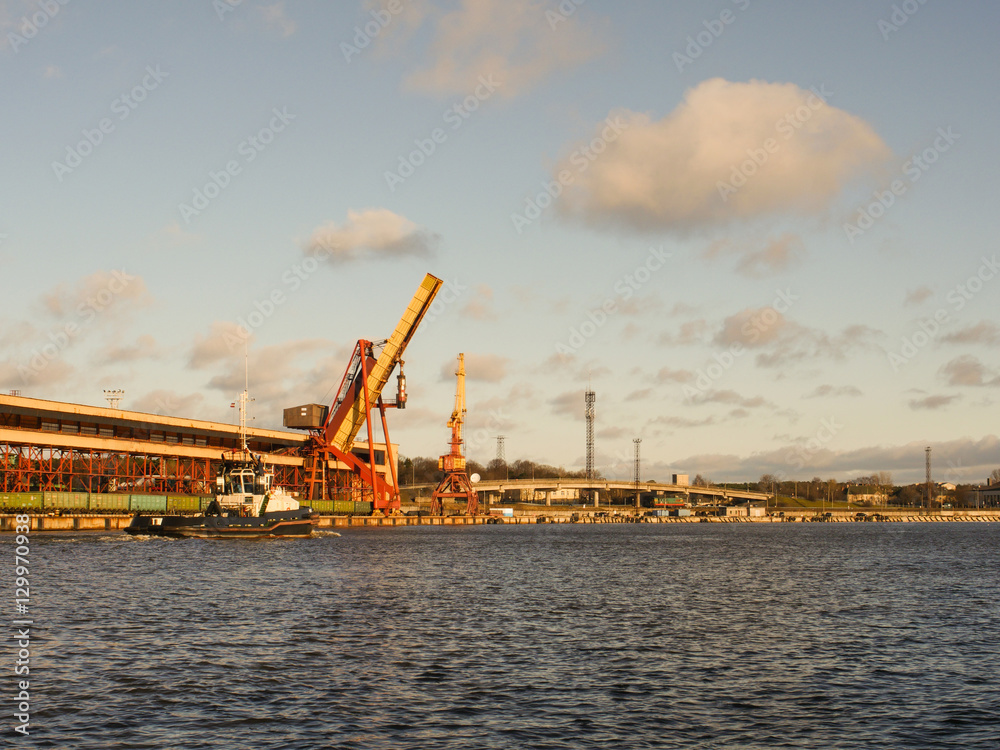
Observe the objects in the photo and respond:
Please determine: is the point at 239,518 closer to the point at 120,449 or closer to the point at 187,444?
the point at 120,449

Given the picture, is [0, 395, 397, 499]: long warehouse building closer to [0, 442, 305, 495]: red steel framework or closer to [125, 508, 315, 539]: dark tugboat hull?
[0, 442, 305, 495]: red steel framework

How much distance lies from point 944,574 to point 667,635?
3051 cm

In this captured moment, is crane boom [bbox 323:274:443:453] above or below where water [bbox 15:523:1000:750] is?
above

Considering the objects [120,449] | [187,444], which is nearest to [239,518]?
[120,449]

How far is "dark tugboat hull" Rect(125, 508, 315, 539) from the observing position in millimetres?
70250

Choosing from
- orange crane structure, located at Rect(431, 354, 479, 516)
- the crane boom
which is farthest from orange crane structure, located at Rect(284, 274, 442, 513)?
orange crane structure, located at Rect(431, 354, 479, 516)

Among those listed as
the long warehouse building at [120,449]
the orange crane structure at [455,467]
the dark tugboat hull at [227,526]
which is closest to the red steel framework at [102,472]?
the long warehouse building at [120,449]

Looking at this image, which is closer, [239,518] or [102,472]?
[239,518]

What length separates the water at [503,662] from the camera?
1546 cm

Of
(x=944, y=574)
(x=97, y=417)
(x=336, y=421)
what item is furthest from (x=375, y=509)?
(x=944, y=574)

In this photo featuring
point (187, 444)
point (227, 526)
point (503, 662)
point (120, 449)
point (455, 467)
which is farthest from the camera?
point (455, 467)

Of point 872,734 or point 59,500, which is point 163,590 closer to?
point 872,734

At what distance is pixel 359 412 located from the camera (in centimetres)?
11412

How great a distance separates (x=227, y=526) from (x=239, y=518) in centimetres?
106
